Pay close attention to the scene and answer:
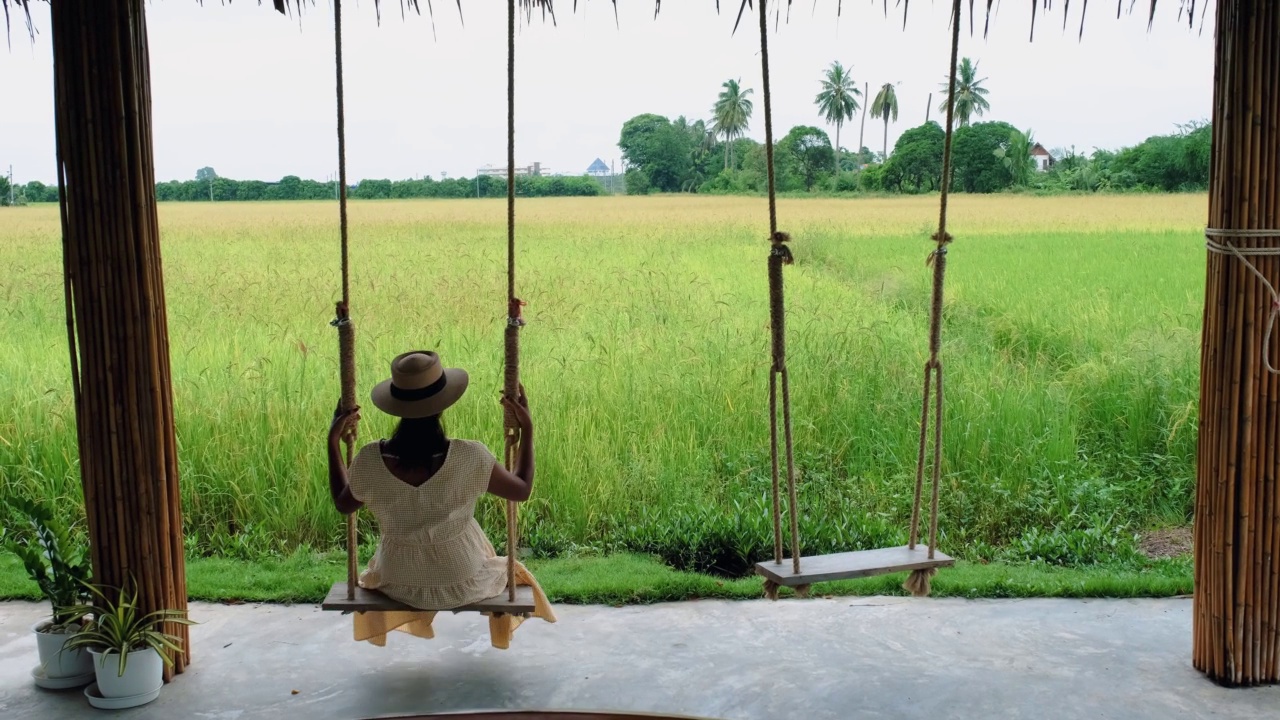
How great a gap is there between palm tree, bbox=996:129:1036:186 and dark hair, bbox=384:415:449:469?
1384 cm

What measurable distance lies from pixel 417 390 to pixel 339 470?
1.04 feet

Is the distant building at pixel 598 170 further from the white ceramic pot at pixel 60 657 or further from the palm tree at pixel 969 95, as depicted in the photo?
the white ceramic pot at pixel 60 657

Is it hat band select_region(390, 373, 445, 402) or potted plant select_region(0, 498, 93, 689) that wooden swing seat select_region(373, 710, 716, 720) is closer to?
hat band select_region(390, 373, 445, 402)

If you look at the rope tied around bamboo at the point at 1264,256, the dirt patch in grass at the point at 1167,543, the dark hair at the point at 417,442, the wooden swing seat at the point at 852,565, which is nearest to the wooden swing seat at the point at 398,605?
the dark hair at the point at 417,442

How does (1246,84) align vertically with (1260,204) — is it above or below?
above

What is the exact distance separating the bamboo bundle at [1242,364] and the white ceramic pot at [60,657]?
107 inches

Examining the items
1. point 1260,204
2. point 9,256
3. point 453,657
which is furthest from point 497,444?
point 9,256

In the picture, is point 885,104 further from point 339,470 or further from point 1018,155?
point 339,470

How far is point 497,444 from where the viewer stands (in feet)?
15.7

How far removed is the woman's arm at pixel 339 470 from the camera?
100.0 inches

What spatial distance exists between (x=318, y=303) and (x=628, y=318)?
226 cm

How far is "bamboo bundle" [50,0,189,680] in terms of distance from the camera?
252 centimetres

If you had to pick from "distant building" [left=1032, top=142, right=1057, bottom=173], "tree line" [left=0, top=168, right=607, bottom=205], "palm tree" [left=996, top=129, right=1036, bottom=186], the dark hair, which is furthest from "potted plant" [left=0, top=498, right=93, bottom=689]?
"distant building" [left=1032, top=142, right=1057, bottom=173]

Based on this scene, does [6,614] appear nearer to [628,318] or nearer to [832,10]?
[832,10]
